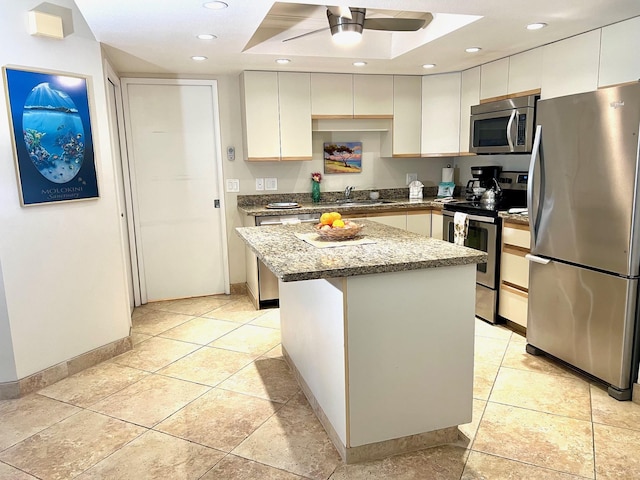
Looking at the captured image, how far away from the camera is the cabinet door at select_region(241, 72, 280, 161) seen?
434 centimetres

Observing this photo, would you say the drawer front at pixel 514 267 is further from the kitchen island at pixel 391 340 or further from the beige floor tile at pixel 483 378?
the kitchen island at pixel 391 340

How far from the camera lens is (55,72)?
2857mm

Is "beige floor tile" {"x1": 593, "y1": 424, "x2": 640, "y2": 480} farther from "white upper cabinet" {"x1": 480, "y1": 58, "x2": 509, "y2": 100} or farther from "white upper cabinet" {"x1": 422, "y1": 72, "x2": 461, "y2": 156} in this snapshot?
"white upper cabinet" {"x1": 422, "y1": 72, "x2": 461, "y2": 156}

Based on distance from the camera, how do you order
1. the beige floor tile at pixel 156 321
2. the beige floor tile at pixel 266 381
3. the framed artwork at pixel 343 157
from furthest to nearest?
the framed artwork at pixel 343 157
the beige floor tile at pixel 156 321
the beige floor tile at pixel 266 381

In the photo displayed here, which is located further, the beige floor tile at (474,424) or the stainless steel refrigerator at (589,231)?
the stainless steel refrigerator at (589,231)

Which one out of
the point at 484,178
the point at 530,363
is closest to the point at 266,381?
the point at 530,363

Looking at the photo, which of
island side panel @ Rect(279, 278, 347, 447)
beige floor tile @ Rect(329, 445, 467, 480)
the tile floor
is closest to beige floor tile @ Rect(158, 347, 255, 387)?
the tile floor

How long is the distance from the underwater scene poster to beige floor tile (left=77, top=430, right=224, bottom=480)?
157 centimetres

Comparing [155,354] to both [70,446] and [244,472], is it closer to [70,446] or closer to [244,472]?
[70,446]

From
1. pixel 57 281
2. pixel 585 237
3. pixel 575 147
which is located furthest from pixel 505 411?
pixel 57 281

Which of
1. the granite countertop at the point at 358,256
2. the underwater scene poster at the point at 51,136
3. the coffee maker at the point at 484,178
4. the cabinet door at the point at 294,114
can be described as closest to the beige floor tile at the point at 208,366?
the granite countertop at the point at 358,256

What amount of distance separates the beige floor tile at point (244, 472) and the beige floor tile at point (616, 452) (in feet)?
4.44

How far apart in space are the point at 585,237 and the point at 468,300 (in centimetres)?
110

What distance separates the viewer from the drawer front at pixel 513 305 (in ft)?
11.6
